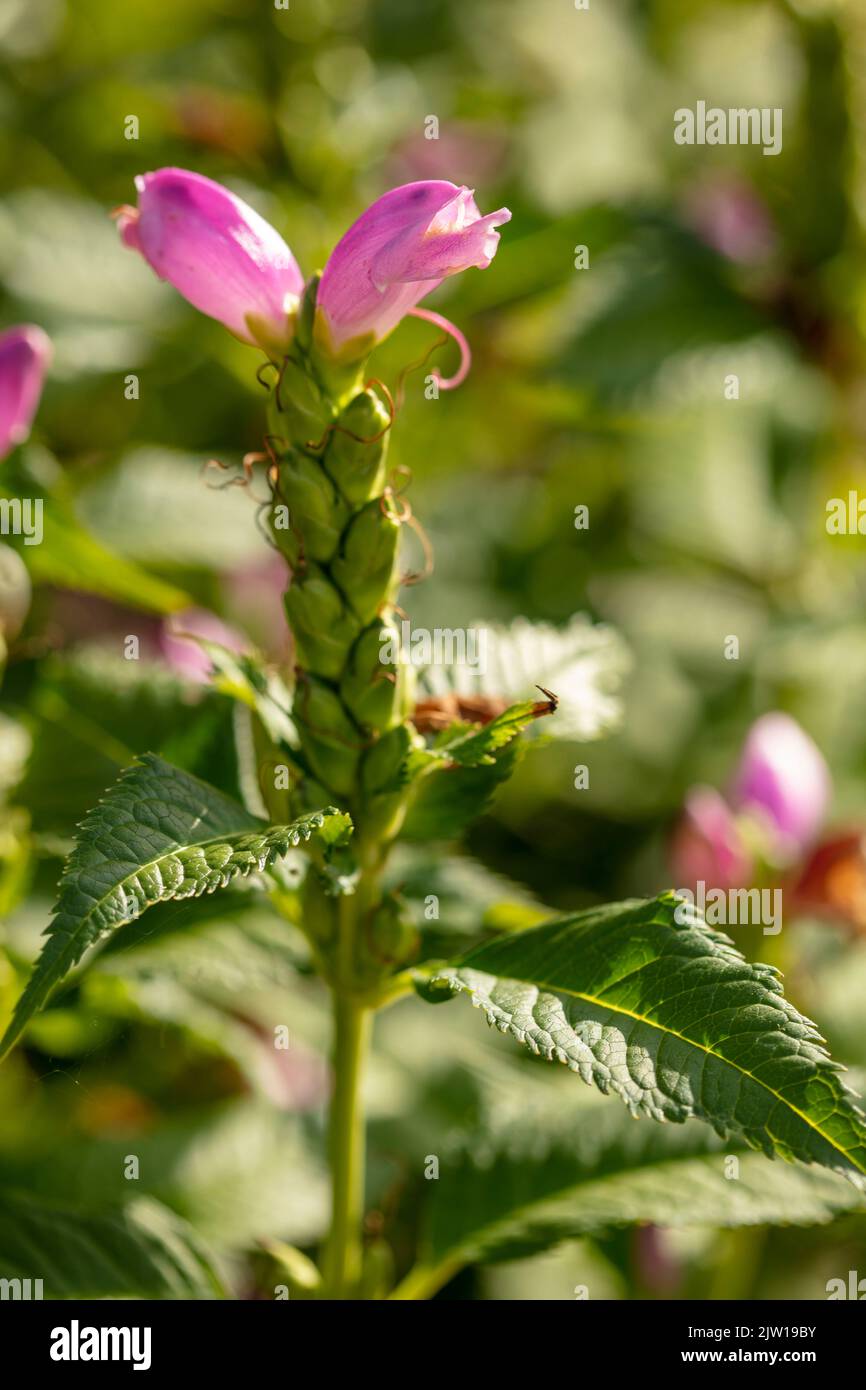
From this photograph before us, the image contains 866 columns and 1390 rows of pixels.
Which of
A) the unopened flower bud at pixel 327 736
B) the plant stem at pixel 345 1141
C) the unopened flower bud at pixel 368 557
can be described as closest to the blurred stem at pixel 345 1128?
the plant stem at pixel 345 1141

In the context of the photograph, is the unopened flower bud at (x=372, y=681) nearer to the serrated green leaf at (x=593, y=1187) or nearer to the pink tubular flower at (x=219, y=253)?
the pink tubular flower at (x=219, y=253)

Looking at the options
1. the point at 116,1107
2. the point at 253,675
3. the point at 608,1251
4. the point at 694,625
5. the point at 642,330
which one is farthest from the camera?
the point at 694,625

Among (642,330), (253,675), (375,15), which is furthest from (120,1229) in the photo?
(375,15)

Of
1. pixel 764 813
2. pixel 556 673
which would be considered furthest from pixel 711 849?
pixel 556 673

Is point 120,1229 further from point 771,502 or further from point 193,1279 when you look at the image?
point 771,502

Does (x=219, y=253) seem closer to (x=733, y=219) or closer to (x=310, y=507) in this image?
(x=310, y=507)
